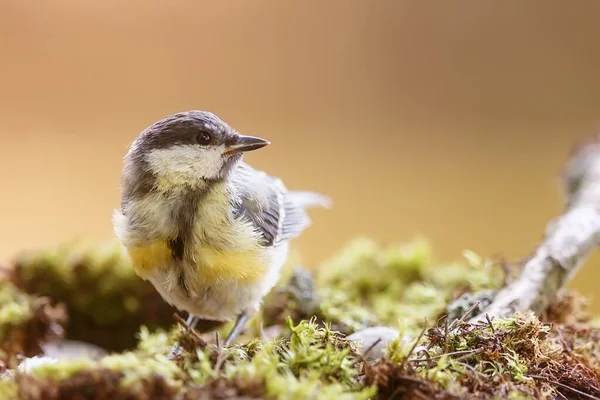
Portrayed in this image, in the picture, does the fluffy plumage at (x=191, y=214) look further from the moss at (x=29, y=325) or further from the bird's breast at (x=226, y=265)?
the moss at (x=29, y=325)

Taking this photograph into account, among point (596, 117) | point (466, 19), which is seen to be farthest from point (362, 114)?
point (596, 117)

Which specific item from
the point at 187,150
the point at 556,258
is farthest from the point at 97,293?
the point at 556,258

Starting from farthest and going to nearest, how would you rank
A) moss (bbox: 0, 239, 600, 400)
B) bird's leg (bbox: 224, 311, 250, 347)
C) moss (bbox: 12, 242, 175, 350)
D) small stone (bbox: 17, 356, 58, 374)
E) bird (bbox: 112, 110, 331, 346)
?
moss (bbox: 12, 242, 175, 350) → bird's leg (bbox: 224, 311, 250, 347) → bird (bbox: 112, 110, 331, 346) → small stone (bbox: 17, 356, 58, 374) → moss (bbox: 0, 239, 600, 400)

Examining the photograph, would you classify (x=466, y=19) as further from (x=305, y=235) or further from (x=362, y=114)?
(x=305, y=235)

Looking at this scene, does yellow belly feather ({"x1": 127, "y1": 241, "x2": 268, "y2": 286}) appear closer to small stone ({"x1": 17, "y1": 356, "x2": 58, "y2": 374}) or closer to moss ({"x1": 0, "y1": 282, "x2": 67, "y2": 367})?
small stone ({"x1": 17, "y1": 356, "x2": 58, "y2": 374})

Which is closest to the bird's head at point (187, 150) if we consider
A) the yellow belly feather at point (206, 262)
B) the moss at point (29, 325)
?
the yellow belly feather at point (206, 262)

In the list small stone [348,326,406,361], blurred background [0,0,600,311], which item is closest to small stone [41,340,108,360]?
small stone [348,326,406,361]
